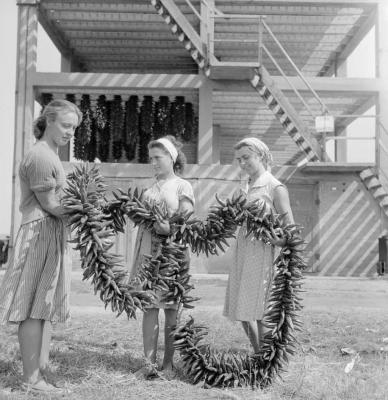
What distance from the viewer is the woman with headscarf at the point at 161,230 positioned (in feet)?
12.7

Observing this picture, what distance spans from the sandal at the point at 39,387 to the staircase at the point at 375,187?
10.5 meters

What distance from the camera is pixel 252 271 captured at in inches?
160

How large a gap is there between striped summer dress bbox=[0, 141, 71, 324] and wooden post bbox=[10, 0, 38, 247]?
1009cm

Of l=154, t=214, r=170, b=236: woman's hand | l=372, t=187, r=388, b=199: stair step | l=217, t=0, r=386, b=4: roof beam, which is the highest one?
l=217, t=0, r=386, b=4: roof beam

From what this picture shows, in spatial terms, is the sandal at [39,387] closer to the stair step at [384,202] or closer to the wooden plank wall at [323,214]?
the wooden plank wall at [323,214]

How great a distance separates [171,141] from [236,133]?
16.3 meters

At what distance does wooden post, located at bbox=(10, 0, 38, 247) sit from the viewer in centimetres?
1321

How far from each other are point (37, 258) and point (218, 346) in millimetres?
2083

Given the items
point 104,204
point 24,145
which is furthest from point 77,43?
point 104,204

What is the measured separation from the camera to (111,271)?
3.51 m

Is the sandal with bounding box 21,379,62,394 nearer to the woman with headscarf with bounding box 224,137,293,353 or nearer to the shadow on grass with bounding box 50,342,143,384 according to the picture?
the shadow on grass with bounding box 50,342,143,384

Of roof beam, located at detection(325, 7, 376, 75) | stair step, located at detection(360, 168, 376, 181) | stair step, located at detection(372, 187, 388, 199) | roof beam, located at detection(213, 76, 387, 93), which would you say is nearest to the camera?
stair step, located at detection(360, 168, 376, 181)

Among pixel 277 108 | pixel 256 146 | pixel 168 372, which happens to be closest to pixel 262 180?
pixel 256 146

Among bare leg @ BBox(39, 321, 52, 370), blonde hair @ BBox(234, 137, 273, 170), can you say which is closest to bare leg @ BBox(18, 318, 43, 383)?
bare leg @ BBox(39, 321, 52, 370)
